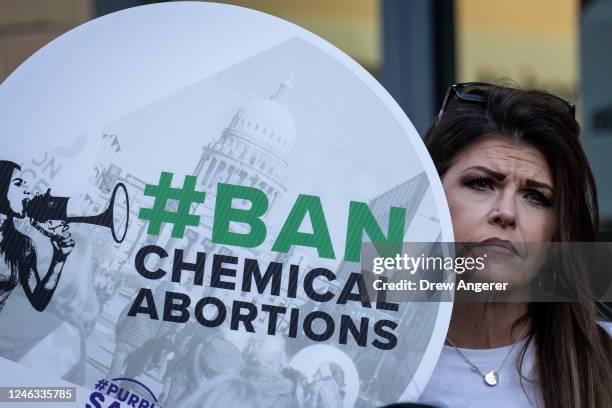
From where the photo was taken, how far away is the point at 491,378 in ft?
6.06

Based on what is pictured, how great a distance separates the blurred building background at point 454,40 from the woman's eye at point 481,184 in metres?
1.96

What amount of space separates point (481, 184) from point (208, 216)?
0.51 meters

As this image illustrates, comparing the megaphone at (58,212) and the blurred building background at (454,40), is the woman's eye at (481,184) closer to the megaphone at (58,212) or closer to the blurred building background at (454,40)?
the megaphone at (58,212)

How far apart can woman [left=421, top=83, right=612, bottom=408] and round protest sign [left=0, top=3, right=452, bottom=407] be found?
201 mm

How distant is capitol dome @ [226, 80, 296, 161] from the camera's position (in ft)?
5.45

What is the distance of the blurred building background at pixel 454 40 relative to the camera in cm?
387

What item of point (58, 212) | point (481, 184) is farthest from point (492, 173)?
point (58, 212)

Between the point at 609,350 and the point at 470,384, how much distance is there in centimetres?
26

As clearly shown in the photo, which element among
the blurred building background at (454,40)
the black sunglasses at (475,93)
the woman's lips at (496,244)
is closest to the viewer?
the woman's lips at (496,244)

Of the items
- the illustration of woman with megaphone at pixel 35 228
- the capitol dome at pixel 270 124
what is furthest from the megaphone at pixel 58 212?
the capitol dome at pixel 270 124

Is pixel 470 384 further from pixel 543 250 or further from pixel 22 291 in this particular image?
pixel 22 291

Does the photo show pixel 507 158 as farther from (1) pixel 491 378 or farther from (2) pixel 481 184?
(1) pixel 491 378

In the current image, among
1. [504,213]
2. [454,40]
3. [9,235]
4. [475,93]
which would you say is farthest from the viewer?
[454,40]

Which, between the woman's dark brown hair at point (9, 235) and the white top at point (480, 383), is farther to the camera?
the white top at point (480, 383)
